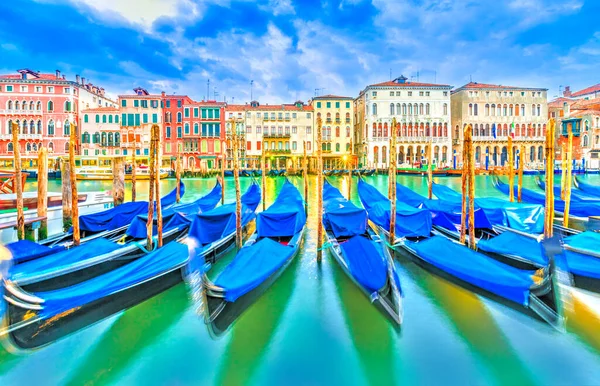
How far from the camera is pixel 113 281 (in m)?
2.88

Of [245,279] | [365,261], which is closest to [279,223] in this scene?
[365,261]

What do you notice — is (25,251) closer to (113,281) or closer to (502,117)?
(113,281)

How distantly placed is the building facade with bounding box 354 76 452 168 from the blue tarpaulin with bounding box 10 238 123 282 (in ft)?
83.9

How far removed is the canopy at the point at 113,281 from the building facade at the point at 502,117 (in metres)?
29.1

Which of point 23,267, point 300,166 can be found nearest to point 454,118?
point 300,166

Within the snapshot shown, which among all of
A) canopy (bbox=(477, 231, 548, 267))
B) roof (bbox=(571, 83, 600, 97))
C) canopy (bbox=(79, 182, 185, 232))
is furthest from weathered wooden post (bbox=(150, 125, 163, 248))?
roof (bbox=(571, 83, 600, 97))

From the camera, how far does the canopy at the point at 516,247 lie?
405 cm

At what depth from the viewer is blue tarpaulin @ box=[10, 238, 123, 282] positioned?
3346 millimetres

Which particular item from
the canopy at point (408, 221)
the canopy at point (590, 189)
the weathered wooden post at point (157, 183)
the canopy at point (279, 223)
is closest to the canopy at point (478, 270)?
the canopy at point (408, 221)

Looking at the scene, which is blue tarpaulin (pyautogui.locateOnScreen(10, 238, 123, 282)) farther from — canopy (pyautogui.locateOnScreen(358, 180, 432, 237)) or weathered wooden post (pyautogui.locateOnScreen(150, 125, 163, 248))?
canopy (pyautogui.locateOnScreen(358, 180, 432, 237))

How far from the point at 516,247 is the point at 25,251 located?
18.4 feet

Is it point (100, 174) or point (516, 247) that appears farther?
point (100, 174)

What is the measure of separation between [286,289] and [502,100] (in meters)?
30.3

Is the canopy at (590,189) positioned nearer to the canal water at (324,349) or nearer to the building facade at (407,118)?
the canal water at (324,349)
